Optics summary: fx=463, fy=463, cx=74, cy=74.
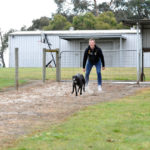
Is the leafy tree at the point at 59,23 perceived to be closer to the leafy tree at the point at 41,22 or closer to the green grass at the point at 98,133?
the leafy tree at the point at 41,22

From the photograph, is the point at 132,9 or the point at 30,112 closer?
the point at 30,112

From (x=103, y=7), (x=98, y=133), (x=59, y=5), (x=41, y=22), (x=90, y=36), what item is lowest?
(x=98, y=133)

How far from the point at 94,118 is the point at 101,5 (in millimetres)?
59169

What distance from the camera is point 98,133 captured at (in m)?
6.54

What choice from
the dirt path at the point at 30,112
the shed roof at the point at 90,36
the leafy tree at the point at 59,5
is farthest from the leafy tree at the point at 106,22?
the dirt path at the point at 30,112

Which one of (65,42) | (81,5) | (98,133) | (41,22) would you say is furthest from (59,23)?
(98,133)

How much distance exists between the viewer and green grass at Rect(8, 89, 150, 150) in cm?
566

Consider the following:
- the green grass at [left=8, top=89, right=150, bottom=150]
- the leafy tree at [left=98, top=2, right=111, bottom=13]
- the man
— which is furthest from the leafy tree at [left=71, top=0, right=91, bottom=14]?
the green grass at [left=8, top=89, right=150, bottom=150]

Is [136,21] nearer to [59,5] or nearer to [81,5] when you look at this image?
[81,5]

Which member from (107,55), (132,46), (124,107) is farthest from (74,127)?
(132,46)

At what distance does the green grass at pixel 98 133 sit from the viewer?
566cm

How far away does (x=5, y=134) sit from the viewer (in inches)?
265

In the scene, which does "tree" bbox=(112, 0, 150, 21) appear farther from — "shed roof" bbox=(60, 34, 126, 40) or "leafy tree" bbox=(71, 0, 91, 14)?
"shed roof" bbox=(60, 34, 126, 40)

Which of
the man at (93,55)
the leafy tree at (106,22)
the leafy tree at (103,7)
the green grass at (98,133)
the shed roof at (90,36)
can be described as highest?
the leafy tree at (103,7)
